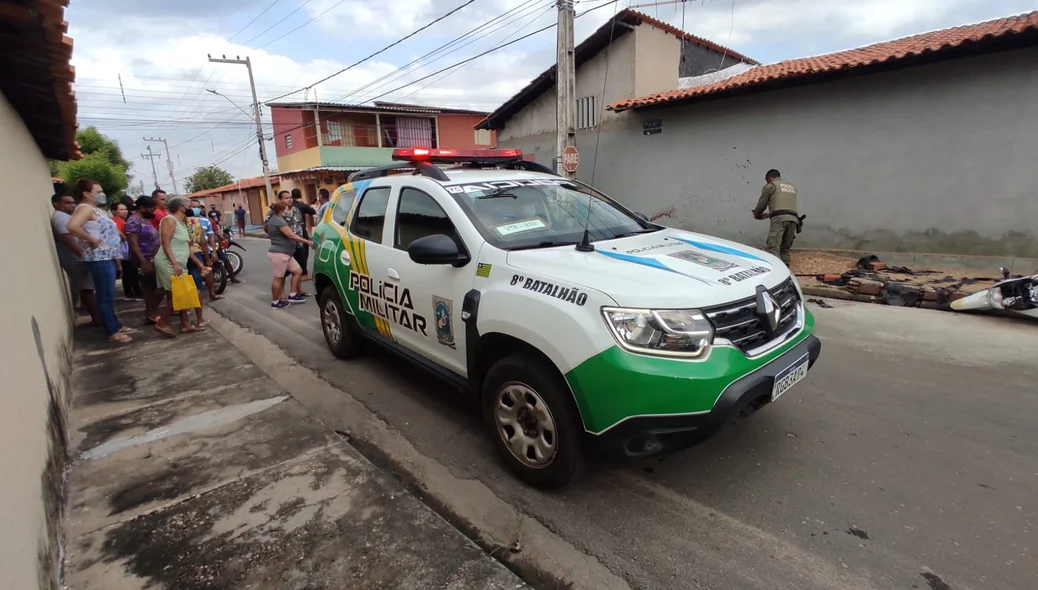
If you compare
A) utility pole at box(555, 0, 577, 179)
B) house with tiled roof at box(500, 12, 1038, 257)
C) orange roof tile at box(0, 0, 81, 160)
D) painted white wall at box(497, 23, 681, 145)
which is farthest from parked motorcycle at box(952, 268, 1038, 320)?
painted white wall at box(497, 23, 681, 145)

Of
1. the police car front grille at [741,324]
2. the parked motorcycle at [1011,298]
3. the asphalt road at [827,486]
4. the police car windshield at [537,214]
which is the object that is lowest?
the asphalt road at [827,486]

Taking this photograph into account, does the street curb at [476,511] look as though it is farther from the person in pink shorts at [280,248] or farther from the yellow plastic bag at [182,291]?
the person in pink shorts at [280,248]

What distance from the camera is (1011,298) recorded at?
5637 mm

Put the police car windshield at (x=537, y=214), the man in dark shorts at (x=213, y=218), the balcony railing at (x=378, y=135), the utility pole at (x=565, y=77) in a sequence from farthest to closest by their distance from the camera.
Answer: the balcony railing at (x=378, y=135) → the man in dark shorts at (x=213, y=218) → the utility pole at (x=565, y=77) → the police car windshield at (x=537, y=214)

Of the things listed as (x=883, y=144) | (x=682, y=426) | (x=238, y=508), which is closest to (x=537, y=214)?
(x=682, y=426)

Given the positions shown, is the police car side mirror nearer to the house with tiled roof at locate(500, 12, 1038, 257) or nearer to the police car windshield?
the police car windshield

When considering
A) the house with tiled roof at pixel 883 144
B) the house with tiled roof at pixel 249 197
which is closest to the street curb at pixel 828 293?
the house with tiled roof at pixel 883 144

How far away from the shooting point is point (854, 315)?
6.31 meters

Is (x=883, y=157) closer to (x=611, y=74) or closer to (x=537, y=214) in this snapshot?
(x=611, y=74)

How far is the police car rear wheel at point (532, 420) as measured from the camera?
8.21 ft

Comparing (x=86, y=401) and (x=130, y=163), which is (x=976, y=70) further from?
(x=130, y=163)

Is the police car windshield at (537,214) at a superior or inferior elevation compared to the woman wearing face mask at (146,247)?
superior

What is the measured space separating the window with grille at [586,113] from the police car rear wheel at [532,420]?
42.1 ft

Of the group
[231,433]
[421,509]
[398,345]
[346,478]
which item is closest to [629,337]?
Result: [421,509]
